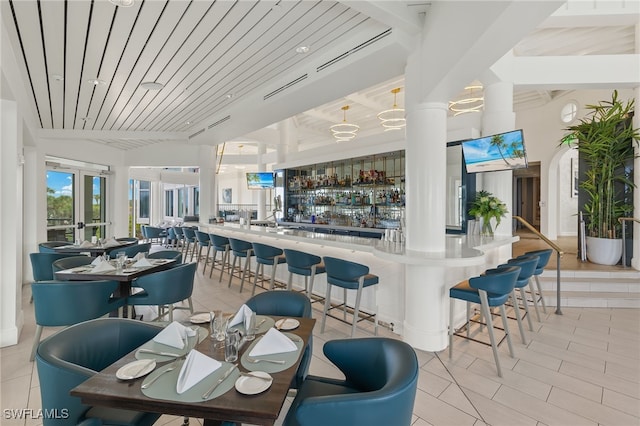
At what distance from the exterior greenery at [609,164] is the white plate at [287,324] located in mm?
6517

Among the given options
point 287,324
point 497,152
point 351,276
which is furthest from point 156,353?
point 497,152

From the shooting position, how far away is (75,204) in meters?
7.65

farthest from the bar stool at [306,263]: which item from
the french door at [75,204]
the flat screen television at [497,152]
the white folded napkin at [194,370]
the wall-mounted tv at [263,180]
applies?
the wall-mounted tv at [263,180]

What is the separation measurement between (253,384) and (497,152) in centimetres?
461

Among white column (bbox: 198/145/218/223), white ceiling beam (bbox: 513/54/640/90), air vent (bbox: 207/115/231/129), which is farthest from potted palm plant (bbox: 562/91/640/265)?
white column (bbox: 198/145/218/223)

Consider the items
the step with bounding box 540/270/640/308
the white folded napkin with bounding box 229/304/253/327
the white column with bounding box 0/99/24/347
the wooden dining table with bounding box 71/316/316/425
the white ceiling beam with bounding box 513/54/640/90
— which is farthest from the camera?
the white ceiling beam with bounding box 513/54/640/90

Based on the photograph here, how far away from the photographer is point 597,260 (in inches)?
232

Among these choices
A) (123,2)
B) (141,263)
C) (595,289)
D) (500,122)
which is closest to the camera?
(123,2)

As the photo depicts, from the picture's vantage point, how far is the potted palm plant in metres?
5.67

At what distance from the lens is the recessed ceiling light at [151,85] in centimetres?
430

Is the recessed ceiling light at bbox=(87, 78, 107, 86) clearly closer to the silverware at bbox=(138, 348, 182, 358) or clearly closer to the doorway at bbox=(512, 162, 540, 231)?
the silverware at bbox=(138, 348, 182, 358)

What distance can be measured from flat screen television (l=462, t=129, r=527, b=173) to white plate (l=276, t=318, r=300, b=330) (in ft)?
13.1

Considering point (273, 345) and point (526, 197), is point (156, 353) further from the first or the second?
point (526, 197)

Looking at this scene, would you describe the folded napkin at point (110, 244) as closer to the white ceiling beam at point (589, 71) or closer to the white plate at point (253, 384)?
the white plate at point (253, 384)
